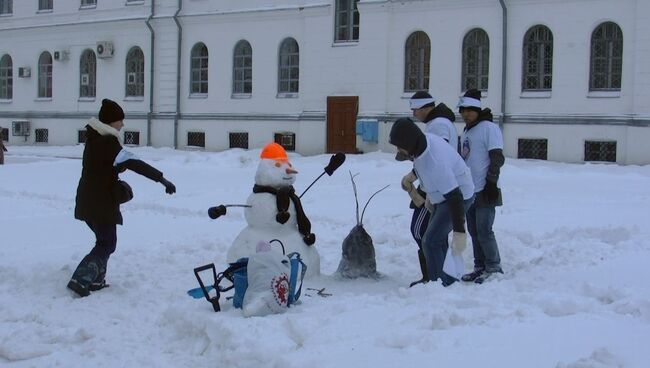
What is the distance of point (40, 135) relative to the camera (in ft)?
104

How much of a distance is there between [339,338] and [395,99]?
18704mm

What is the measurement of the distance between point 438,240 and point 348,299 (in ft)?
3.70

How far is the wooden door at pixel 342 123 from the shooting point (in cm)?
2380

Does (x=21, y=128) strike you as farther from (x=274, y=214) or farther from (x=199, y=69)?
(x=274, y=214)

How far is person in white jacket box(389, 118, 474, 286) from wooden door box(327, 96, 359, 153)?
16.8m

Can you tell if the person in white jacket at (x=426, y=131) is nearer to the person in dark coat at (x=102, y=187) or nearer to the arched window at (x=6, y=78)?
the person in dark coat at (x=102, y=187)

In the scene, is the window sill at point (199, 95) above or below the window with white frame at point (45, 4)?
below

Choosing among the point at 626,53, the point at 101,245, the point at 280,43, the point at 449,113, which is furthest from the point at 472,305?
the point at 280,43

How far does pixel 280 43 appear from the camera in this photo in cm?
2580

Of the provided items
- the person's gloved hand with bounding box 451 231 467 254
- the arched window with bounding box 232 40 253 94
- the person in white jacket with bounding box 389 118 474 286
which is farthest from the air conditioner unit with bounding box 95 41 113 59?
the person's gloved hand with bounding box 451 231 467 254

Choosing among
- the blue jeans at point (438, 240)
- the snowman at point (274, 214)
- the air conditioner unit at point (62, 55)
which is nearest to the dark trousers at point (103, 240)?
the snowman at point (274, 214)

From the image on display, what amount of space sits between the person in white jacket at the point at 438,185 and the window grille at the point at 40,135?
26980mm

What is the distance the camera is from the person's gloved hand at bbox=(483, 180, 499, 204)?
741cm

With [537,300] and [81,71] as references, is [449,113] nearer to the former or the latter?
[537,300]
